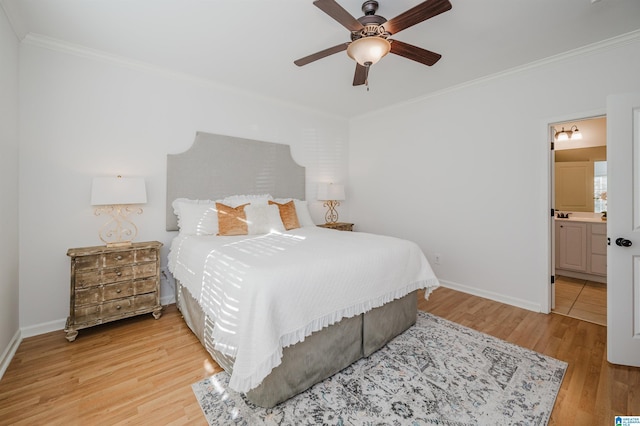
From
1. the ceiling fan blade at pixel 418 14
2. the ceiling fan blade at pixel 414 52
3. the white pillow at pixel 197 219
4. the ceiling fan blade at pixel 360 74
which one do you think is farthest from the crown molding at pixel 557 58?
the white pillow at pixel 197 219

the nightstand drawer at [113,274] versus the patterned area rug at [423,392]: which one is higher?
the nightstand drawer at [113,274]

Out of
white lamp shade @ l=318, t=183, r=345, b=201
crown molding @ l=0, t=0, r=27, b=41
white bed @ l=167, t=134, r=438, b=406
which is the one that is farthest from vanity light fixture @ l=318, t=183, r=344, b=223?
crown molding @ l=0, t=0, r=27, b=41

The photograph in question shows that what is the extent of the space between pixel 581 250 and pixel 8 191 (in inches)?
257

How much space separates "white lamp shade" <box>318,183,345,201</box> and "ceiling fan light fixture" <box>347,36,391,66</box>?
8.18 ft

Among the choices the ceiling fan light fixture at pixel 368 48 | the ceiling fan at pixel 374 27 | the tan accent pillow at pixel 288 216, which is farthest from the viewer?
the tan accent pillow at pixel 288 216

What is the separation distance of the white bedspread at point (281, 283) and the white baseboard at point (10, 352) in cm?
123

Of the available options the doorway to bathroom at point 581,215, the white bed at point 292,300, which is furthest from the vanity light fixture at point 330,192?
the doorway to bathroom at point 581,215

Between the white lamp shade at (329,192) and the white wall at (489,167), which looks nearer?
the white wall at (489,167)

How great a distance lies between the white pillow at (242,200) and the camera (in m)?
3.41

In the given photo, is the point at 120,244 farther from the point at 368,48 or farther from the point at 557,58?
the point at 557,58

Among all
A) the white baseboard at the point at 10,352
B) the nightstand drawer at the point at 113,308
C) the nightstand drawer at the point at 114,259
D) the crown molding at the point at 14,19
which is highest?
the crown molding at the point at 14,19

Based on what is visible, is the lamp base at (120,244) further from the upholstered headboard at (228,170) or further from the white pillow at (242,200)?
the white pillow at (242,200)

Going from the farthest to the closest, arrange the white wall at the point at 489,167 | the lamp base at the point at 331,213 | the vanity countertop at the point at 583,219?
1. the lamp base at the point at 331,213
2. the vanity countertop at the point at 583,219
3. the white wall at the point at 489,167

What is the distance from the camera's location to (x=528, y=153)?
3.07 m
